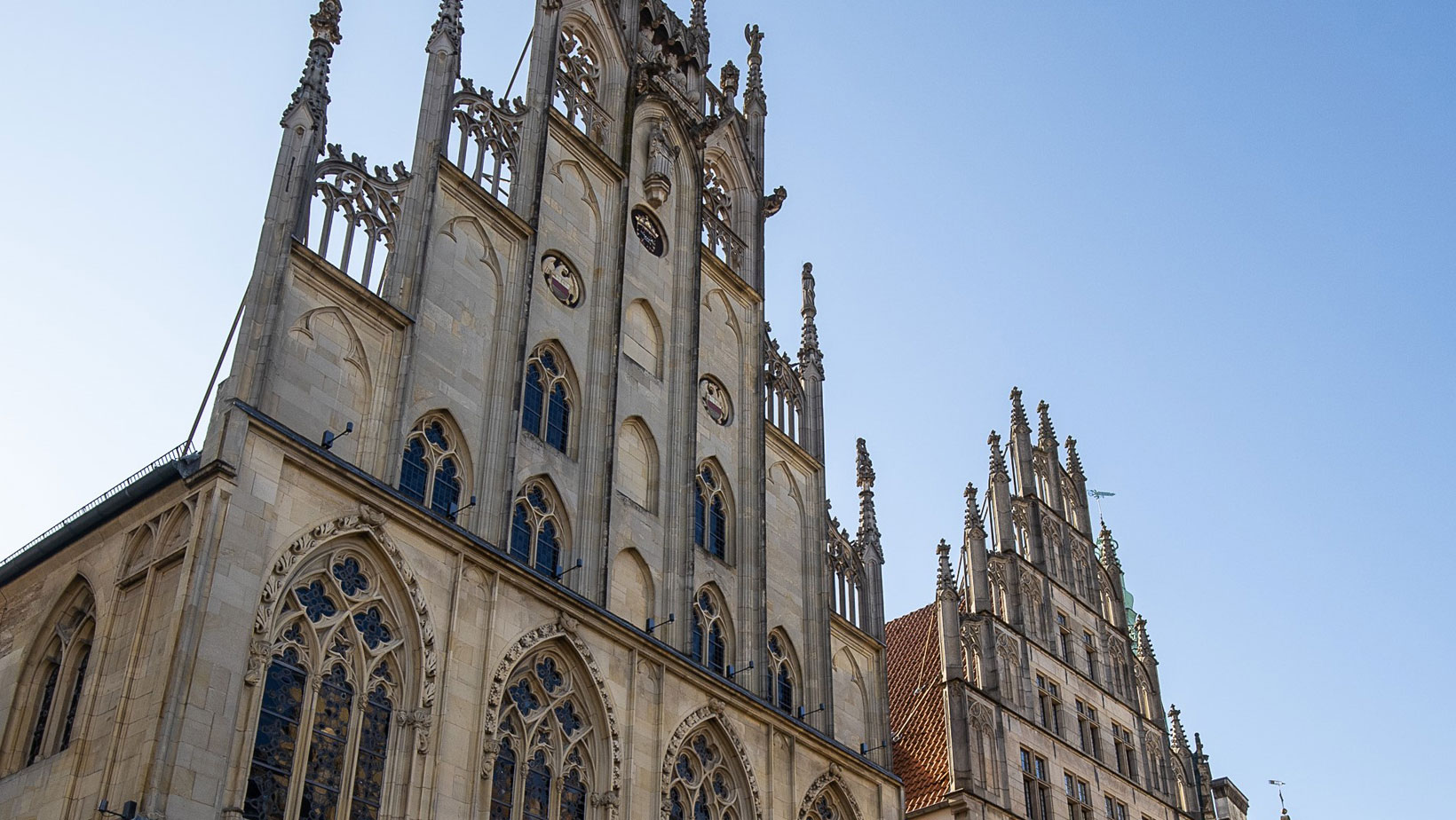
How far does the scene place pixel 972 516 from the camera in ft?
115

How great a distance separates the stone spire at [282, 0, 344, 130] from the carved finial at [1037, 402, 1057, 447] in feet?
81.2

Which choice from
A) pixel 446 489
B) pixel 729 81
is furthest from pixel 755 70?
pixel 446 489

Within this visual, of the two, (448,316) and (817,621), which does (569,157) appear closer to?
(448,316)

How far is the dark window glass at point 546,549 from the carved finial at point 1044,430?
2194 cm

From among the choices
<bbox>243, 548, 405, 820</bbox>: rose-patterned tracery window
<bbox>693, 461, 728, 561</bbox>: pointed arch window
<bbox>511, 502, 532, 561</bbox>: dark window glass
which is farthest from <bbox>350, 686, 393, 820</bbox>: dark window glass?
<bbox>693, 461, 728, 561</bbox>: pointed arch window

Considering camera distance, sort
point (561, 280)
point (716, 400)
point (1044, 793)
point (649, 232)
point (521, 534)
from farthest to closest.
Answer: point (1044, 793)
point (716, 400)
point (649, 232)
point (561, 280)
point (521, 534)

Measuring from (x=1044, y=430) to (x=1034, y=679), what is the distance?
968 centimetres

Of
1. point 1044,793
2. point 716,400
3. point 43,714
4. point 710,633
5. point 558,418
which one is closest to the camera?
point 43,714

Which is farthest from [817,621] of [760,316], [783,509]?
[760,316]

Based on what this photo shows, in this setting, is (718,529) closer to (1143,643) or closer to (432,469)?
(432,469)

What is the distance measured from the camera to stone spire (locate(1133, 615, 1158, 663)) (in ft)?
134

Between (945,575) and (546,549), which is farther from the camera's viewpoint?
(945,575)

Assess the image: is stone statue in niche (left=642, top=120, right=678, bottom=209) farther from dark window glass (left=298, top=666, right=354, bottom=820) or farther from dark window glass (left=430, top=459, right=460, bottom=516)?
dark window glass (left=298, top=666, right=354, bottom=820)

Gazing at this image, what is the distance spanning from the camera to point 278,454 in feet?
58.0
